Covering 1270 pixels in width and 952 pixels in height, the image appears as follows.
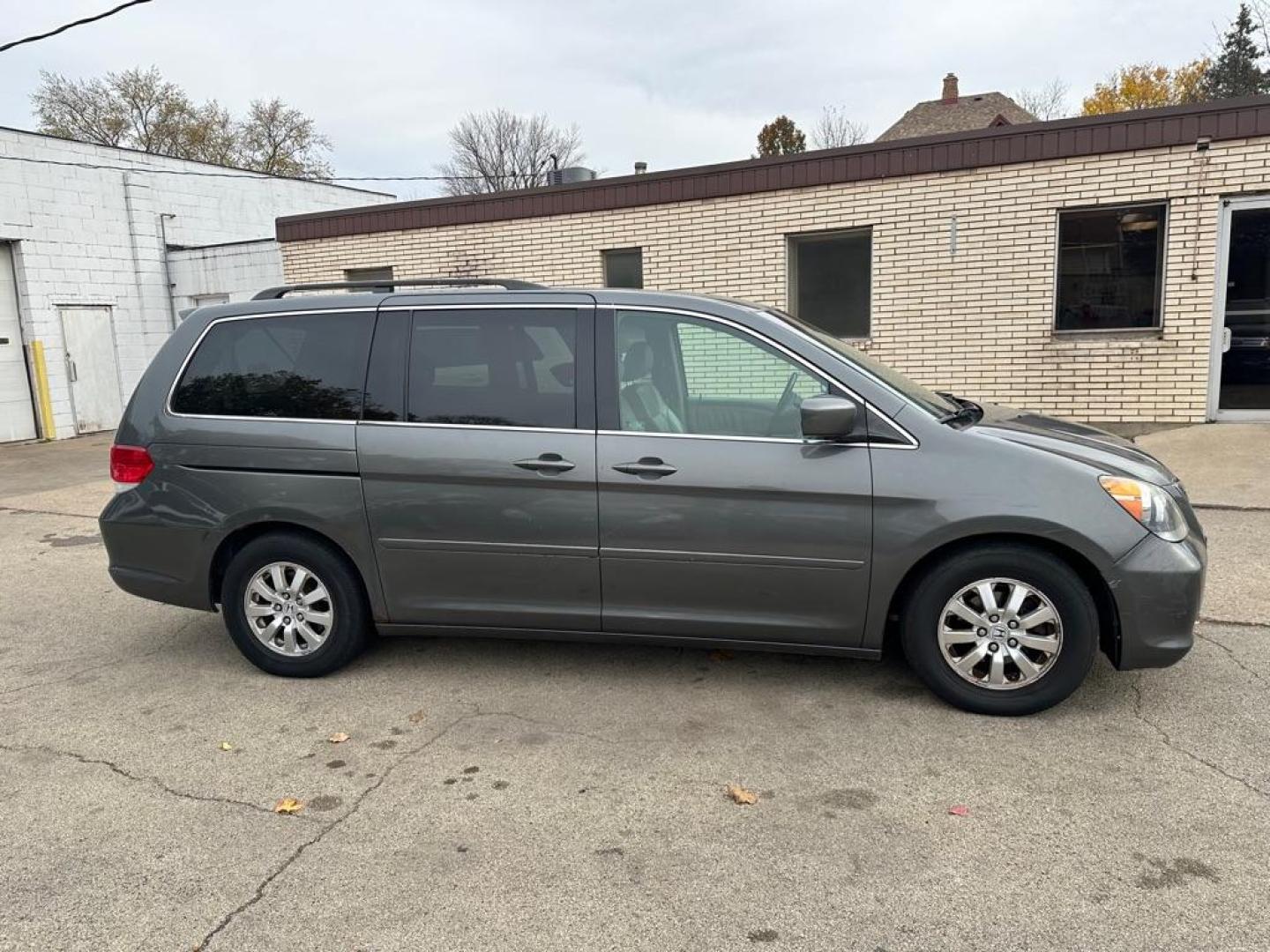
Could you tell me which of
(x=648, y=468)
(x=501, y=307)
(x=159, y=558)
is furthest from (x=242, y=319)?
(x=648, y=468)

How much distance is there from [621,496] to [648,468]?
6.7 inches

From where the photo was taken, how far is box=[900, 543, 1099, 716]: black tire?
3557 millimetres

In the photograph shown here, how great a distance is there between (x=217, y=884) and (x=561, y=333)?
97.5 inches

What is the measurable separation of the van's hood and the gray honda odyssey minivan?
3 cm

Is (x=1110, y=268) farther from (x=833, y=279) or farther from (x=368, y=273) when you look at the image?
(x=368, y=273)

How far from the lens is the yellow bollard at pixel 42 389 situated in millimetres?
15031

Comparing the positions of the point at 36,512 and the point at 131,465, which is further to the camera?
the point at 36,512

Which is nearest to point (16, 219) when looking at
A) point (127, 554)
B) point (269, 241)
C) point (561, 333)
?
point (269, 241)

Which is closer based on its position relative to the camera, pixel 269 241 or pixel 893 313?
pixel 893 313

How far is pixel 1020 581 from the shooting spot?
3.60 meters

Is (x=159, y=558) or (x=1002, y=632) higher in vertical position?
(x=159, y=558)

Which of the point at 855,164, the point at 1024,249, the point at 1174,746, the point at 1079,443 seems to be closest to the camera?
the point at 1174,746

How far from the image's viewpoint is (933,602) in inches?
145

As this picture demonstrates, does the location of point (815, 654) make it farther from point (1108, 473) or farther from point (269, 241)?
point (269, 241)
